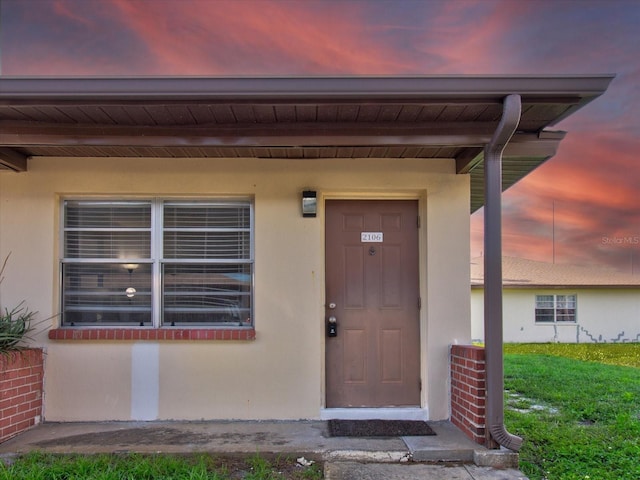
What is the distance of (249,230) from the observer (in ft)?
16.4

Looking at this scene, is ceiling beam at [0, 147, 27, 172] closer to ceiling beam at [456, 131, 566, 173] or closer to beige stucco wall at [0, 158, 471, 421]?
beige stucco wall at [0, 158, 471, 421]

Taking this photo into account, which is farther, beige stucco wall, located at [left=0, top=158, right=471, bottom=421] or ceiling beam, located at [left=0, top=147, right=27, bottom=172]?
beige stucco wall, located at [left=0, top=158, right=471, bottom=421]

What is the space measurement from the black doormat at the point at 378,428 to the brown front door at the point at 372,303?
27cm

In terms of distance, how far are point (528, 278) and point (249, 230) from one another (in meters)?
18.5

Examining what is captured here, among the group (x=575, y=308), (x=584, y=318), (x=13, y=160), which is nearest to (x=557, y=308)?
(x=575, y=308)

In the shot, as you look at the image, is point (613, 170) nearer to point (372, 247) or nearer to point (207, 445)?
point (372, 247)

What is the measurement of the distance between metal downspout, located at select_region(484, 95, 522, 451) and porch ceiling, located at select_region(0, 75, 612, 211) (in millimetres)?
307

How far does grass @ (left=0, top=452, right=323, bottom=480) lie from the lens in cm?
347

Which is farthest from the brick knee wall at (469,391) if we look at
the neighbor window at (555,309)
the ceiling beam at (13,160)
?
the neighbor window at (555,309)

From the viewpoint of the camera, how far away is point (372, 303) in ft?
16.5

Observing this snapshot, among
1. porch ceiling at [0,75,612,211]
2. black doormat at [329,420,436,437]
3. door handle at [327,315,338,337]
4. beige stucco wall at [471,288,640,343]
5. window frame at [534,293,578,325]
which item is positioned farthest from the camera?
window frame at [534,293,578,325]

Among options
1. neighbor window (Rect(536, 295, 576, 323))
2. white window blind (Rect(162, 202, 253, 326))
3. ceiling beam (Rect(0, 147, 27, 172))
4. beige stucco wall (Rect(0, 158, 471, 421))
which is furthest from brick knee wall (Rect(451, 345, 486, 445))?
neighbor window (Rect(536, 295, 576, 323))

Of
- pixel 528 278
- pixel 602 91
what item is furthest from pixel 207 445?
pixel 528 278

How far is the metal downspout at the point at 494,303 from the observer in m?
3.77
